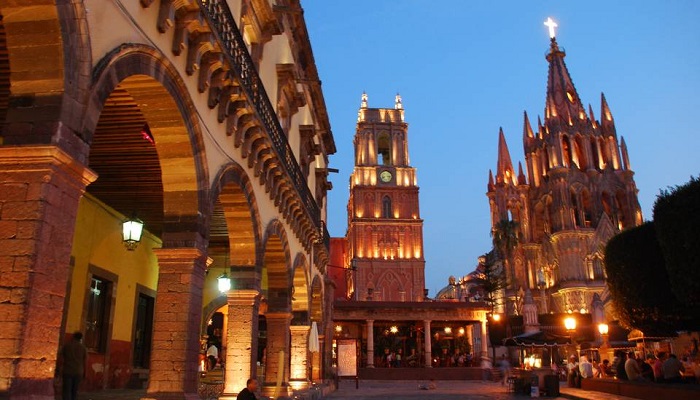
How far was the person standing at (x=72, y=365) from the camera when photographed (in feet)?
29.7

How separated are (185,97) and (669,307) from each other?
17.8 m

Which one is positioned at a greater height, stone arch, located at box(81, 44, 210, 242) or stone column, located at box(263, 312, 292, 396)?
stone arch, located at box(81, 44, 210, 242)

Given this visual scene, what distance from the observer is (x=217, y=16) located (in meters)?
9.63

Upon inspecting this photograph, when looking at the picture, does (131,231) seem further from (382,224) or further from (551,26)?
(551,26)

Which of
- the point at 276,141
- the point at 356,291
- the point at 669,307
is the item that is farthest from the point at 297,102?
the point at 356,291

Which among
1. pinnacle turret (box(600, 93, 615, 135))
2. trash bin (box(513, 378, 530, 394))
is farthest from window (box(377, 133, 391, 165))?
trash bin (box(513, 378, 530, 394))

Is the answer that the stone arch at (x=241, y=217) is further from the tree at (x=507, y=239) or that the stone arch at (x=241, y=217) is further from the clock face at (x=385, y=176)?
the clock face at (x=385, y=176)

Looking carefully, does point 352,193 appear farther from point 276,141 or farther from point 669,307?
point 276,141

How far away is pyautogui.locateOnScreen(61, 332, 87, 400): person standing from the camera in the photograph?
9.05m

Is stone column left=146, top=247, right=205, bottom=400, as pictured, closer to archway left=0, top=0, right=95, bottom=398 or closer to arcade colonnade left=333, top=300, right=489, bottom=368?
archway left=0, top=0, right=95, bottom=398

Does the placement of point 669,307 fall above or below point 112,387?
above

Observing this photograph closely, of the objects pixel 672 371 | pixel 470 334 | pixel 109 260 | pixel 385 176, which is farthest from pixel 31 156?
pixel 385 176

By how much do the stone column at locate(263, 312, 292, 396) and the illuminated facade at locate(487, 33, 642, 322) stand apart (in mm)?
45975

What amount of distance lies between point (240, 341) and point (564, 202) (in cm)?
5561
